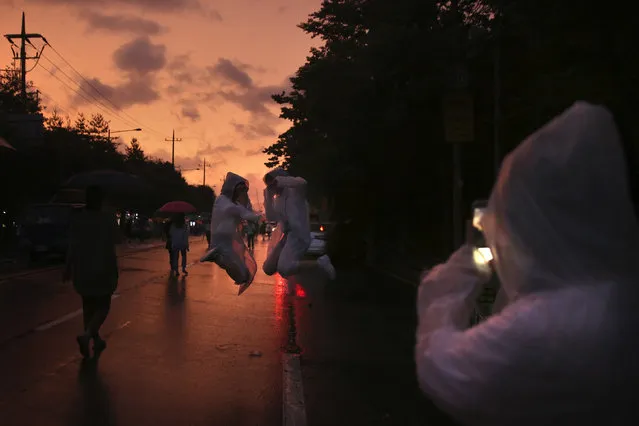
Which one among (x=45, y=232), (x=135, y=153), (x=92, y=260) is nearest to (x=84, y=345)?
(x=92, y=260)

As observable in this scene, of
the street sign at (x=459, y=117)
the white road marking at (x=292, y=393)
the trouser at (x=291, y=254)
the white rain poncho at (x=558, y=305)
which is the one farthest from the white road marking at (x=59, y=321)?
the white rain poncho at (x=558, y=305)

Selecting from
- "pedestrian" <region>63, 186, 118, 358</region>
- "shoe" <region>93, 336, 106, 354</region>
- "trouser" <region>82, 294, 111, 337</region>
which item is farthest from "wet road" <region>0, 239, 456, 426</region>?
"pedestrian" <region>63, 186, 118, 358</region>

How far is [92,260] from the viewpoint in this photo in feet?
24.2

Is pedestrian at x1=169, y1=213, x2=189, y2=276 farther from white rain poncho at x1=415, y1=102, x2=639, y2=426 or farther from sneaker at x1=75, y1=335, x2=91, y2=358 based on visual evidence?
white rain poncho at x1=415, y1=102, x2=639, y2=426

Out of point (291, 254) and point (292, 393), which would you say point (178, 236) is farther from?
point (291, 254)

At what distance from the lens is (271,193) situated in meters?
5.83

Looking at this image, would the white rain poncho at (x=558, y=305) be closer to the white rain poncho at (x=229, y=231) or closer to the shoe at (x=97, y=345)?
the white rain poncho at (x=229, y=231)

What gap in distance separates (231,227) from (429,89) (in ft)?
47.2

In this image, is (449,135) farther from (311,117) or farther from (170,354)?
(311,117)

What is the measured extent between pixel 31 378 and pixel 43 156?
30.2 m

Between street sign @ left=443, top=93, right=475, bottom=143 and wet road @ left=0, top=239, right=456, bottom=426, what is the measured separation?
4051mm

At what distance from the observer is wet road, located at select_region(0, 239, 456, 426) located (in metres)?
5.54

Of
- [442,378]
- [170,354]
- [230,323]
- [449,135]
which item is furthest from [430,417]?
[449,135]

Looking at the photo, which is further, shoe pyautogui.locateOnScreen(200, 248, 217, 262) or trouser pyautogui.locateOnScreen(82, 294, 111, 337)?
trouser pyautogui.locateOnScreen(82, 294, 111, 337)
